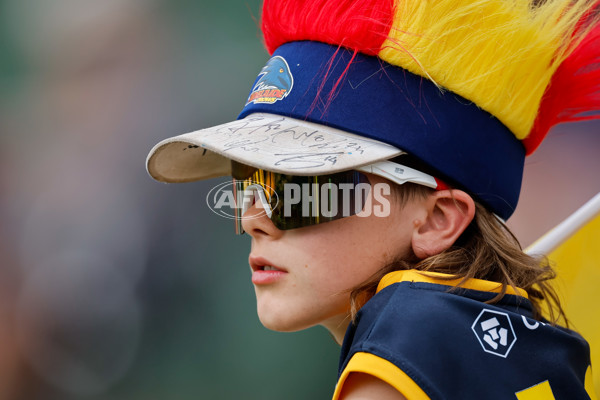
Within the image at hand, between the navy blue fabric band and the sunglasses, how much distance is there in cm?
4

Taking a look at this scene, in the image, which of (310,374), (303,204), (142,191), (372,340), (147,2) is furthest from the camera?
(147,2)

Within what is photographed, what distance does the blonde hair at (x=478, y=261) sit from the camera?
3.36 ft

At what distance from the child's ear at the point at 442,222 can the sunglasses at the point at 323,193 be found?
3cm

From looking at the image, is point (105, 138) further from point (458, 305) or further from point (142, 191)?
point (458, 305)

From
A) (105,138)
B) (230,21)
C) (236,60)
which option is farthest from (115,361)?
(230,21)

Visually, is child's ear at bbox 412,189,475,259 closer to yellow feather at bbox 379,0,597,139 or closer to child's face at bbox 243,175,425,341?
child's face at bbox 243,175,425,341

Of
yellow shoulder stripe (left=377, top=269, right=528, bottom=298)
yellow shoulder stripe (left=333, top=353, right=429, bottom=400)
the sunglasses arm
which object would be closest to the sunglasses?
the sunglasses arm

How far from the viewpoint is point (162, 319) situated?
2766mm

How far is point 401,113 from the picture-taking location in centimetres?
103

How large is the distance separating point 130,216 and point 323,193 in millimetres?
2034

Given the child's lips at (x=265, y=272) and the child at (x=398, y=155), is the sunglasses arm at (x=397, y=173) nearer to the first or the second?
the child at (x=398, y=155)

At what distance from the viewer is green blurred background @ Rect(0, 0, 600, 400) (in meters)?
2.68

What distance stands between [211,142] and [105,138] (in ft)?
6.91

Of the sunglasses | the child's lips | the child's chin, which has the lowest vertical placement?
the child's chin
